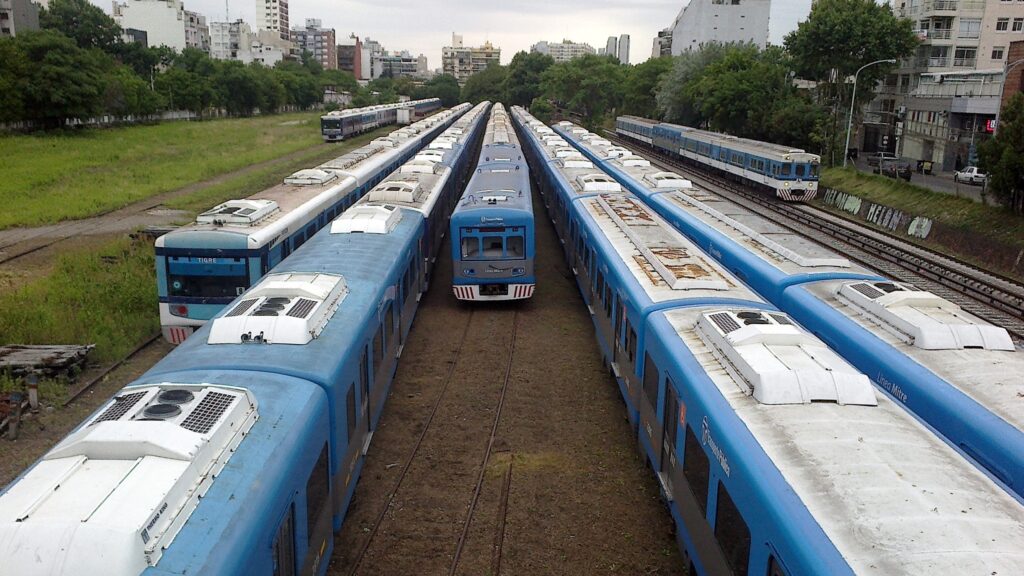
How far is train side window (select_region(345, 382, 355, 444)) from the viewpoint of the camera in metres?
9.59

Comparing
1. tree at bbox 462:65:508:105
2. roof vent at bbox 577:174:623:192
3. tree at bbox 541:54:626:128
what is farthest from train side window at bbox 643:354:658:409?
tree at bbox 462:65:508:105

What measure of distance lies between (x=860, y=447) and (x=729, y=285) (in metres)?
5.38

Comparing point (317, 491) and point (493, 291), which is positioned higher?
point (317, 491)

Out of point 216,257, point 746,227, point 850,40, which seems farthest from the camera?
point 850,40

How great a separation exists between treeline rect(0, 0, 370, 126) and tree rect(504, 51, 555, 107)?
1333 inches

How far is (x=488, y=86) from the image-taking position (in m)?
149

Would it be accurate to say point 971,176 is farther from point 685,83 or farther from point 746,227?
point 685,83

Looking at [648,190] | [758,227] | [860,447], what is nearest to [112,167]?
[648,190]

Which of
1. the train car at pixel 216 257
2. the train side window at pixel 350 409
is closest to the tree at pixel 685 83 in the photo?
the train car at pixel 216 257

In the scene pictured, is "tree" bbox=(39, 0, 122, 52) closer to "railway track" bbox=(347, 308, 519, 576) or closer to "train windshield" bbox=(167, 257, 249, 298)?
"train windshield" bbox=(167, 257, 249, 298)

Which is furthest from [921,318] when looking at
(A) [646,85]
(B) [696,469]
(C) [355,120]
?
(A) [646,85]

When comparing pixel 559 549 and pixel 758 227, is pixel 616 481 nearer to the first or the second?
pixel 559 549

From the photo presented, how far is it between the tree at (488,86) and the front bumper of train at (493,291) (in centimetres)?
12851

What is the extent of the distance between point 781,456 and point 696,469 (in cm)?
188
